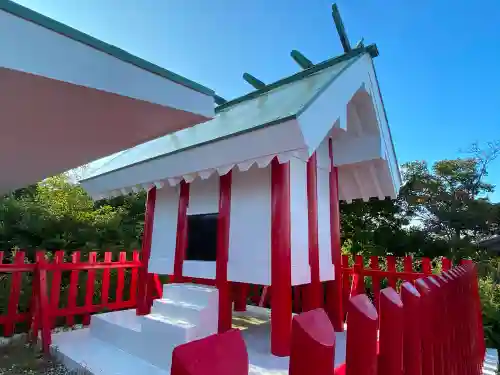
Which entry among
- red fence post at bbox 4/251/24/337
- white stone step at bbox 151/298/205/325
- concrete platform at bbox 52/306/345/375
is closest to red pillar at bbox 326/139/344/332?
concrete platform at bbox 52/306/345/375

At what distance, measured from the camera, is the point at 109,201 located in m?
11.7

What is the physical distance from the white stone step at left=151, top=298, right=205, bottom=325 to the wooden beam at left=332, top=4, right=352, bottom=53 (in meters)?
4.17

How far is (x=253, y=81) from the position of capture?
19.6 ft

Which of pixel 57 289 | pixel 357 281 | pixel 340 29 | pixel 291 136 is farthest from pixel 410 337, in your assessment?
pixel 57 289

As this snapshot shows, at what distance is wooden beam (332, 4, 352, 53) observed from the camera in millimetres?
4457

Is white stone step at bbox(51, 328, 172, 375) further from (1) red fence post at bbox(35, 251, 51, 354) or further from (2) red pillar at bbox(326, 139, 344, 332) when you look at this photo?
(2) red pillar at bbox(326, 139, 344, 332)

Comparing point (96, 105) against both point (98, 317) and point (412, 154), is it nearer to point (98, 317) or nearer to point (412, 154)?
point (98, 317)

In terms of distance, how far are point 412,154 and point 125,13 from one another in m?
17.5

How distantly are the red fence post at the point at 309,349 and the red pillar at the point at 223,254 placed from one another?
11.3 ft

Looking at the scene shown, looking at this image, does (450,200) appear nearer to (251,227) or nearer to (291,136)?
(251,227)

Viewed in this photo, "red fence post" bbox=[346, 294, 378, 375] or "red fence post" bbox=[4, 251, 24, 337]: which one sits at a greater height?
"red fence post" bbox=[346, 294, 378, 375]

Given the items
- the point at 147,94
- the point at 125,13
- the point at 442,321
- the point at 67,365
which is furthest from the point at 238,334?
the point at 125,13

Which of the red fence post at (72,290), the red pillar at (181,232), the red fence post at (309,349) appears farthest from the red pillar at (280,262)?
the red fence post at (72,290)

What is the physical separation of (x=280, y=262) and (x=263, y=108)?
1912 mm
